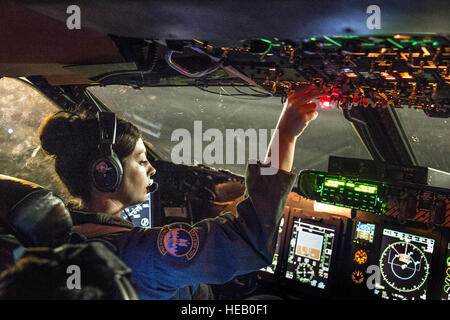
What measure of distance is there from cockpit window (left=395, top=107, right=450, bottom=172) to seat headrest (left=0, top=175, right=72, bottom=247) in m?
1.90

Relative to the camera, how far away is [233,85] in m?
2.36

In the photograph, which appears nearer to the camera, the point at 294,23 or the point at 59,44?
the point at 294,23

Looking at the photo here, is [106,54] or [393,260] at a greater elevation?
[106,54]

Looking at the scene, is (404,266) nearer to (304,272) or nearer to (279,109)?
(304,272)

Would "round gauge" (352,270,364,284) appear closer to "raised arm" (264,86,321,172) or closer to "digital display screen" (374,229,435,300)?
"digital display screen" (374,229,435,300)

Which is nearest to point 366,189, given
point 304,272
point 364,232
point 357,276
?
point 364,232

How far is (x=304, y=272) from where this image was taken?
7.84ft

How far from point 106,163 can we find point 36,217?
0.41 meters

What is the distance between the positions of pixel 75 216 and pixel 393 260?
1.51 meters

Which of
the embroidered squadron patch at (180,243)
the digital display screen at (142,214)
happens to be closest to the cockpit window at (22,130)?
the digital display screen at (142,214)

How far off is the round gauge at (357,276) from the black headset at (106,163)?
50.8 inches

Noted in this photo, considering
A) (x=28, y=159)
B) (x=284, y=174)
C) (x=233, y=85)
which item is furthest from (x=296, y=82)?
(x=28, y=159)

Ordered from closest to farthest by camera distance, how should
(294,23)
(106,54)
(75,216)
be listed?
(294,23) < (75,216) < (106,54)
